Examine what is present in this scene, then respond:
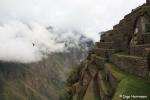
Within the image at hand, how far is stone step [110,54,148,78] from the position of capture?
33.1 metres

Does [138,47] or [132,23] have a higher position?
[132,23]

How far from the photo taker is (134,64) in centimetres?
3691

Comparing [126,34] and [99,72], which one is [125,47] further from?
[99,72]

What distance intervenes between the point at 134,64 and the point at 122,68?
619cm

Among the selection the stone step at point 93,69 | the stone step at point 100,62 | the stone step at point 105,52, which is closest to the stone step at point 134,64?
the stone step at point 105,52

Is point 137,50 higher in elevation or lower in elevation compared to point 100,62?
higher

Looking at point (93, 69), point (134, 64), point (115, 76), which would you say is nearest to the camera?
point (134, 64)

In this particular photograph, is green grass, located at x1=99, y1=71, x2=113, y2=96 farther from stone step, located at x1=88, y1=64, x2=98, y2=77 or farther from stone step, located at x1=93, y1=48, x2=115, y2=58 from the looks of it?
stone step, located at x1=93, y1=48, x2=115, y2=58

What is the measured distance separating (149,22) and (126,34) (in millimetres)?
8030

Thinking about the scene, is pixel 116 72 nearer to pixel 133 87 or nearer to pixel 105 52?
pixel 133 87

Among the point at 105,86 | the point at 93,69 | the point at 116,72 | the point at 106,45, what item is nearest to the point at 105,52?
the point at 93,69

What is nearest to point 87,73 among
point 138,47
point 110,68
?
point 110,68

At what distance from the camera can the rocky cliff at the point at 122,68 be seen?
31.4m

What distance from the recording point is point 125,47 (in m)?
54.0
